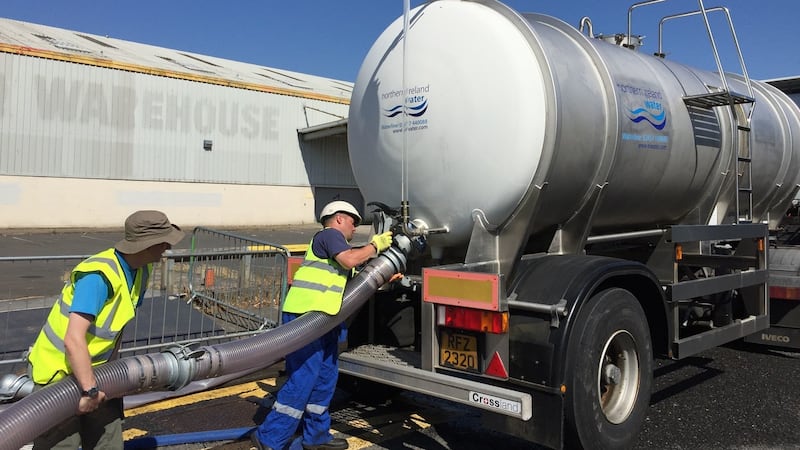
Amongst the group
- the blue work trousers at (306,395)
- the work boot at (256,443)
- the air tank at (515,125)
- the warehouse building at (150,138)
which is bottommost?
the work boot at (256,443)

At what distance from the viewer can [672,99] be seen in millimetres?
4715

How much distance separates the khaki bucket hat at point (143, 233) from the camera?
2.79 m

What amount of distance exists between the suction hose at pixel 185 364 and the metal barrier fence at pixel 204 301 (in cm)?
301

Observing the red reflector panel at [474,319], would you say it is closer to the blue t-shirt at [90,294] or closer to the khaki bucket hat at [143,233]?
the khaki bucket hat at [143,233]

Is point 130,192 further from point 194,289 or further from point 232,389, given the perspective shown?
point 232,389

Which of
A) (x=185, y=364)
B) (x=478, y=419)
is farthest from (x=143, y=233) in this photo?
(x=478, y=419)

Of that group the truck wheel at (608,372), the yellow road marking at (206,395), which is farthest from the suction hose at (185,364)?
the yellow road marking at (206,395)

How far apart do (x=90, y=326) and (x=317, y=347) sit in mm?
1521

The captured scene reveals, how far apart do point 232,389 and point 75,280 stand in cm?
295

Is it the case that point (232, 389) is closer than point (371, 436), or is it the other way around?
point (371, 436)

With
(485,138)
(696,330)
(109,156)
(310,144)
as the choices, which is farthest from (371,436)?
(310,144)

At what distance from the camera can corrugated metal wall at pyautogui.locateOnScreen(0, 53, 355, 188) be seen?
2036 cm

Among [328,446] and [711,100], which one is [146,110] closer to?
[328,446]

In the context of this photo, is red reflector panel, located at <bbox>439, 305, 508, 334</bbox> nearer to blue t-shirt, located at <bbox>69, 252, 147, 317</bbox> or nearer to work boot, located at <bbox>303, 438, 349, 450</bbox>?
work boot, located at <bbox>303, 438, 349, 450</bbox>
